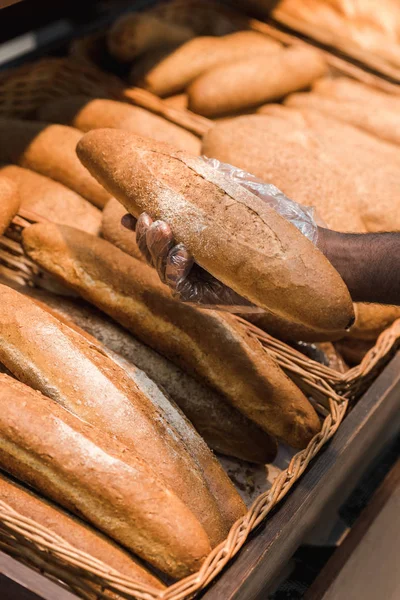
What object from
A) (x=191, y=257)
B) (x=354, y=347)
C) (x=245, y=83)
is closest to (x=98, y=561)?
(x=191, y=257)

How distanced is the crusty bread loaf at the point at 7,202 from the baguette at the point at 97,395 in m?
0.31

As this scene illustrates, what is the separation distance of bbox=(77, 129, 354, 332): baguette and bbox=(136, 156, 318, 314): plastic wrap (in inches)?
1.1

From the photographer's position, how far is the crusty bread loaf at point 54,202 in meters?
1.77

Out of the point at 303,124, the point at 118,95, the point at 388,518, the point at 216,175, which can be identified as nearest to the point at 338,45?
the point at 303,124

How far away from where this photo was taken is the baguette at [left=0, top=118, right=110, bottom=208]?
6.13 feet

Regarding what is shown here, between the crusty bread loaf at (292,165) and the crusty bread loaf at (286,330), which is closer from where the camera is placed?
the crusty bread loaf at (286,330)

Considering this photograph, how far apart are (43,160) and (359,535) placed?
141 cm

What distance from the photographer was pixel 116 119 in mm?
2029

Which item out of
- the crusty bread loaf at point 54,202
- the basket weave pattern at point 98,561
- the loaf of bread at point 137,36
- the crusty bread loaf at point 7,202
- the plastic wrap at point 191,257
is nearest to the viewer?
the basket weave pattern at point 98,561

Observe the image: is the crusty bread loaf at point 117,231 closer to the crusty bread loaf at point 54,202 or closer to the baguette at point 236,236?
the crusty bread loaf at point 54,202

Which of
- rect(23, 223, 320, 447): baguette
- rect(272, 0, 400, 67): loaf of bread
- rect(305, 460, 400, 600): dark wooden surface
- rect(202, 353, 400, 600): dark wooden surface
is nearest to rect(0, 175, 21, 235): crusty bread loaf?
rect(23, 223, 320, 447): baguette

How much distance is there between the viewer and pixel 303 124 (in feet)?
7.54

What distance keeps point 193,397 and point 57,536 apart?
1.77 ft

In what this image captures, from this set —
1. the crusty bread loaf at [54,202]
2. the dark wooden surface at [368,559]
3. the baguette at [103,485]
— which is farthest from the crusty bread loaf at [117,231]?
the dark wooden surface at [368,559]
